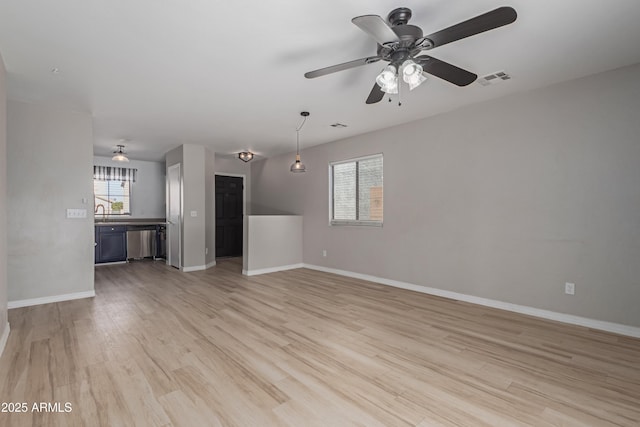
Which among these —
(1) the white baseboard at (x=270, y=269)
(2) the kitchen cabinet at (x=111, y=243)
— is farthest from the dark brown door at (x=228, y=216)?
(1) the white baseboard at (x=270, y=269)

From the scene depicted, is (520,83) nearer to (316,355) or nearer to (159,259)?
(316,355)

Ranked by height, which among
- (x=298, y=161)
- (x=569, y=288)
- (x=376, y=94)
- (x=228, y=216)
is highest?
(x=376, y=94)

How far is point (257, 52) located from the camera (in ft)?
8.56

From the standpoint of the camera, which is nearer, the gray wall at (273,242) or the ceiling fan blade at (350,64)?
the ceiling fan blade at (350,64)

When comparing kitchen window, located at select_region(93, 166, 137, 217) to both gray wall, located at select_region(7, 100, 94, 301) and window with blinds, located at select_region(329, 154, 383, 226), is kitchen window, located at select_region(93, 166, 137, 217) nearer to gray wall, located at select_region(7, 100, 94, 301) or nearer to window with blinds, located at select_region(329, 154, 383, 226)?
gray wall, located at select_region(7, 100, 94, 301)

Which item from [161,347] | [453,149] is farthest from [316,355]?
[453,149]

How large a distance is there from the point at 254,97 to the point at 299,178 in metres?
3.18

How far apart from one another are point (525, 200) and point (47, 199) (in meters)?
5.92

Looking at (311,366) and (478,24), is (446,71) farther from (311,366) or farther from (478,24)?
(311,366)

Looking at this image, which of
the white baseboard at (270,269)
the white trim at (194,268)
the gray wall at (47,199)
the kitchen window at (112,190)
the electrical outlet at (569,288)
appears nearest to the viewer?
the electrical outlet at (569,288)

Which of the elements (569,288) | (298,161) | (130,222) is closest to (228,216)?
(130,222)

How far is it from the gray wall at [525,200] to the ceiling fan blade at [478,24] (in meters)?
2.25

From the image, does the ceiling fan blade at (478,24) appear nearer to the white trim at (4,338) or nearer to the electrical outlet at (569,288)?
the electrical outlet at (569,288)

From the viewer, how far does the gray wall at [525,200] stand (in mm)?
2984
